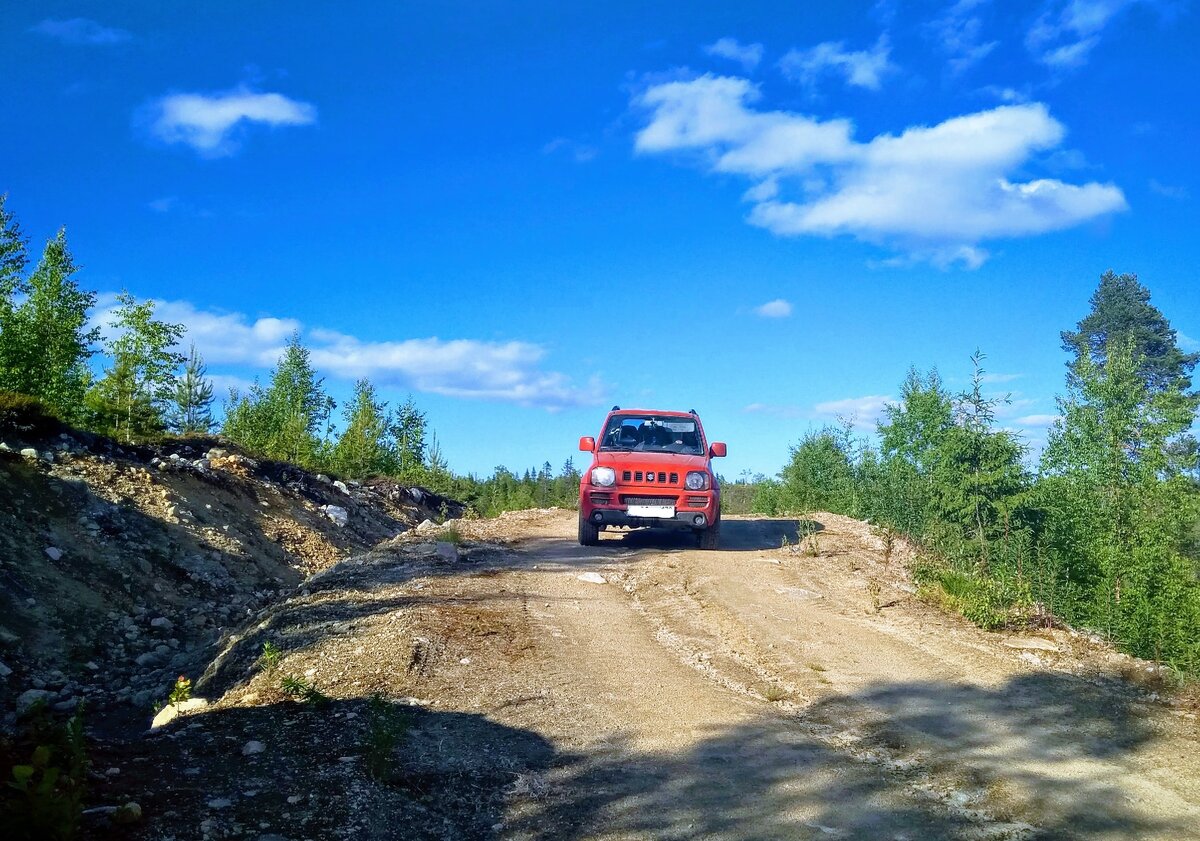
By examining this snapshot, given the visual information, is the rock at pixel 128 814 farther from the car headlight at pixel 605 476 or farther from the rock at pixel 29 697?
the car headlight at pixel 605 476

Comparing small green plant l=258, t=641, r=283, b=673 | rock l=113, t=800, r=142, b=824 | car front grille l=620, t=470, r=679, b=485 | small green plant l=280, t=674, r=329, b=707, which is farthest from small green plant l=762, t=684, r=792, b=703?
car front grille l=620, t=470, r=679, b=485

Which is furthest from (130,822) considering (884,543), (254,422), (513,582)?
(254,422)

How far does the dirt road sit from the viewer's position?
3.80m

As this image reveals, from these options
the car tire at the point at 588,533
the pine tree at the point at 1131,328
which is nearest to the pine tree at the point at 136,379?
the car tire at the point at 588,533

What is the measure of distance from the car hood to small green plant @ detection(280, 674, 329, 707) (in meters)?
7.60

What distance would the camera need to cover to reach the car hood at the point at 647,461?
12.9 metres

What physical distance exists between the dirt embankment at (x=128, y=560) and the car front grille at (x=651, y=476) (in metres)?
5.98

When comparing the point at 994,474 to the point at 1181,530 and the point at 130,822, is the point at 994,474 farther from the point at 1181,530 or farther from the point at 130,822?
the point at 130,822

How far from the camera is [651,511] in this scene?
12.8 m

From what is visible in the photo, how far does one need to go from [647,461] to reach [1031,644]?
6.70 m

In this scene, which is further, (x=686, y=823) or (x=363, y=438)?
(x=363, y=438)

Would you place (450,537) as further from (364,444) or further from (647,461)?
(364,444)

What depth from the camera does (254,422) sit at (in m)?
29.5

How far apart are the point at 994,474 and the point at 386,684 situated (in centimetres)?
1126
